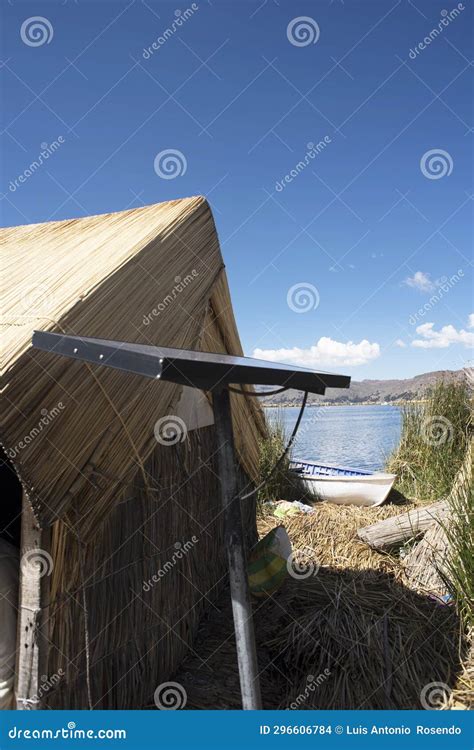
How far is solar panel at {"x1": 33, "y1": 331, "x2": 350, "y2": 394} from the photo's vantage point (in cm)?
171

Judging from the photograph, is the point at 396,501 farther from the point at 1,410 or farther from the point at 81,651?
the point at 1,410

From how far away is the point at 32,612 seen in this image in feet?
8.01

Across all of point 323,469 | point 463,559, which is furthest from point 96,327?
point 323,469

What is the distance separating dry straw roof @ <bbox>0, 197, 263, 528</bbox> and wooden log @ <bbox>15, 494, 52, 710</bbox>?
0.44 feet

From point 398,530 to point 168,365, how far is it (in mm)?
4398

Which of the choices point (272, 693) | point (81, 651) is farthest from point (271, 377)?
point (272, 693)

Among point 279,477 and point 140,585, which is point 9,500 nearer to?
point 140,585

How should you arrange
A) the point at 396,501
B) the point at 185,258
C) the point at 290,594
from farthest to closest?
the point at 396,501 → the point at 290,594 → the point at 185,258

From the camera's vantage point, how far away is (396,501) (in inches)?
Result: 333

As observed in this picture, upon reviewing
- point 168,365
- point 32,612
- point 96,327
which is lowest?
point 32,612

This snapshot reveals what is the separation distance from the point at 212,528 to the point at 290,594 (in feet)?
2.51

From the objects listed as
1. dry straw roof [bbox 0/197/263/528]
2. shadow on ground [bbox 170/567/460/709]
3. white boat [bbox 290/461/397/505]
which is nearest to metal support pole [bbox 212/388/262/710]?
dry straw roof [bbox 0/197/263/528]

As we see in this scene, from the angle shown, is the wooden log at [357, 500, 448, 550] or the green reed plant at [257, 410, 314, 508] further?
the green reed plant at [257, 410, 314, 508]

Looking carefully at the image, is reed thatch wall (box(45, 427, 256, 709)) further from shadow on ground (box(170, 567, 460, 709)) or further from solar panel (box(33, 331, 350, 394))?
solar panel (box(33, 331, 350, 394))
